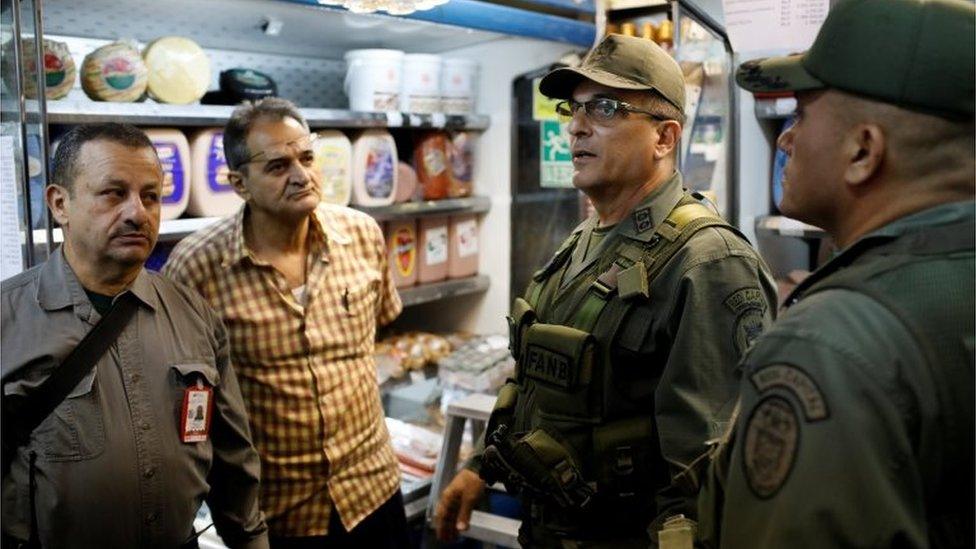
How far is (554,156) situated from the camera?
4324 millimetres

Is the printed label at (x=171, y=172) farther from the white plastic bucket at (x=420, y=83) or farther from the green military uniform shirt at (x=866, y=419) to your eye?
the green military uniform shirt at (x=866, y=419)

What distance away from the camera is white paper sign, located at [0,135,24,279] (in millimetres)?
2260

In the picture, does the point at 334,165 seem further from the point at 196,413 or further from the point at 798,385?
the point at 798,385

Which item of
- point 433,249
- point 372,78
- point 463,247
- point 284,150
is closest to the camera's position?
point 284,150

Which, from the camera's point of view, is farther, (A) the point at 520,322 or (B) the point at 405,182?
(B) the point at 405,182

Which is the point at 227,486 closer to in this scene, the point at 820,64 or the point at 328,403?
the point at 328,403

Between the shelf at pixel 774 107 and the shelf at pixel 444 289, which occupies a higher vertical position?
the shelf at pixel 774 107

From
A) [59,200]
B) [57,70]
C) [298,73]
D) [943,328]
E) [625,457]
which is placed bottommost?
[625,457]

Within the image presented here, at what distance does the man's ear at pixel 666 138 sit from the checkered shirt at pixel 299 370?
1029mm

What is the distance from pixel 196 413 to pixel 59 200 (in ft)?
1.86

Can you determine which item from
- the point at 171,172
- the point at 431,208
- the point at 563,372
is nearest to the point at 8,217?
the point at 171,172

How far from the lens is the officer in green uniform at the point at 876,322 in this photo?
3.38ft

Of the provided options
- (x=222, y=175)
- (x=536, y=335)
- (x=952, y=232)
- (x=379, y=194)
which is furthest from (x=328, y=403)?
(x=952, y=232)

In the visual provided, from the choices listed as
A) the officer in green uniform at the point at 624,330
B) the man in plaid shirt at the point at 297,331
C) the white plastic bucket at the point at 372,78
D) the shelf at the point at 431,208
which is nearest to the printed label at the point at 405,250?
the shelf at the point at 431,208
